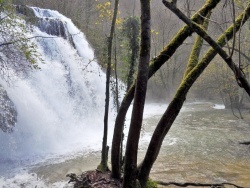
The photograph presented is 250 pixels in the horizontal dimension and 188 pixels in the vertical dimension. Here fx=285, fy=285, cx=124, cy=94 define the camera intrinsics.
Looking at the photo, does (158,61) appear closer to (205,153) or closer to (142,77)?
(142,77)

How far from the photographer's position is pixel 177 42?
5230mm

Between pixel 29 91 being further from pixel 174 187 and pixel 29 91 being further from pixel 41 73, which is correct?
pixel 174 187

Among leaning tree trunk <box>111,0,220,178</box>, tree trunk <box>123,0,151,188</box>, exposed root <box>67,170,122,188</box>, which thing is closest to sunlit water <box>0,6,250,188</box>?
exposed root <box>67,170,122,188</box>

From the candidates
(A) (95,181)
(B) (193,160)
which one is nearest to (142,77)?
(A) (95,181)

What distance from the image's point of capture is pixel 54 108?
1477 centimetres

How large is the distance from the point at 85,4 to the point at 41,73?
21257 mm

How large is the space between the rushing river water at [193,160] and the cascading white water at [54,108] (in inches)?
61.4

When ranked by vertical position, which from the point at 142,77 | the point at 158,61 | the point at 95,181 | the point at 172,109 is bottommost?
the point at 95,181

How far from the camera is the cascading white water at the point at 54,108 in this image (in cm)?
1169

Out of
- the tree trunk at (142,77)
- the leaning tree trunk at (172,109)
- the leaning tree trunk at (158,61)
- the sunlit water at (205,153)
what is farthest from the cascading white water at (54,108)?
the tree trunk at (142,77)

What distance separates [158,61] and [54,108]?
10426mm

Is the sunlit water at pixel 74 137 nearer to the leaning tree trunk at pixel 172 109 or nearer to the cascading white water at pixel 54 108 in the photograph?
the cascading white water at pixel 54 108

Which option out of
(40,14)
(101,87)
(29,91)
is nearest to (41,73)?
(29,91)

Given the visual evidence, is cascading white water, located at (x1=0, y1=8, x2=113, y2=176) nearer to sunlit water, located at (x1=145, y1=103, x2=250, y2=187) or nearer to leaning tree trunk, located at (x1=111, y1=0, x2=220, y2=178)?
leaning tree trunk, located at (x1=111, y1=0, x2=220, y2=178)
